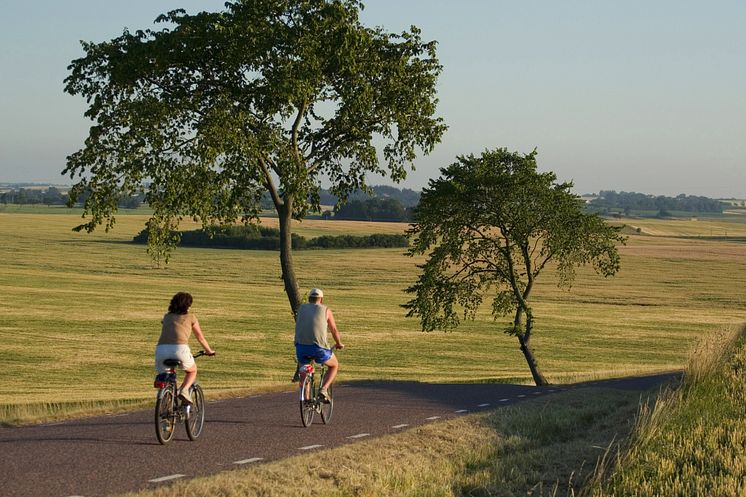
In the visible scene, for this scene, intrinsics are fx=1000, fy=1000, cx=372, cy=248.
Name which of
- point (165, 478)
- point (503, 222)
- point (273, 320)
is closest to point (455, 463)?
point (165, 478)

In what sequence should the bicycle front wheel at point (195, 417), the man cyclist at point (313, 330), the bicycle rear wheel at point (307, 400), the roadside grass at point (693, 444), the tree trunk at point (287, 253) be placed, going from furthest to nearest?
the tree trunk at point (287, 253)
the bicycle rear wheel at point (307, 400)
the man cyclist at point (313, 330)
the bicycle front wheel at point (195, 417)
the roadside grass at point (693, 444)

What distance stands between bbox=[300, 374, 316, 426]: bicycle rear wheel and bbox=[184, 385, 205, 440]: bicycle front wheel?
1674mm

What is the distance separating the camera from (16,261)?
92062 millimetres

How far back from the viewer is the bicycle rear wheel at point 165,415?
496 inches

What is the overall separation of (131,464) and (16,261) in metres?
86.0

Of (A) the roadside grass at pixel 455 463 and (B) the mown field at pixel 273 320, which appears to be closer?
(A) the roadside grass at pixel 455 463

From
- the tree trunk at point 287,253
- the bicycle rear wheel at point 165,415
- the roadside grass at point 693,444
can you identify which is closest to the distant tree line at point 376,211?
the tree trunk at point 287,253

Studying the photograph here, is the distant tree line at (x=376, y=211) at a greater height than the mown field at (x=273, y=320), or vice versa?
the distant tree line at (x=376, y=211)

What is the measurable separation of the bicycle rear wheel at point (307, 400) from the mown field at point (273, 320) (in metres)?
4.07

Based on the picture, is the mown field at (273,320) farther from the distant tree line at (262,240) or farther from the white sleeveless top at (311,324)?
the distant tree line at (262,240)

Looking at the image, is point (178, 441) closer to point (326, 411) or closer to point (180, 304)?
point (180, 304)

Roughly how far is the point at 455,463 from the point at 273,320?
48693 mm

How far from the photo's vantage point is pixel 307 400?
1487cm

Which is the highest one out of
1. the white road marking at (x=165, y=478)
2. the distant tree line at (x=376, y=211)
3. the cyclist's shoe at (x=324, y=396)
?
the distant tree line at (x=376, y=211)
